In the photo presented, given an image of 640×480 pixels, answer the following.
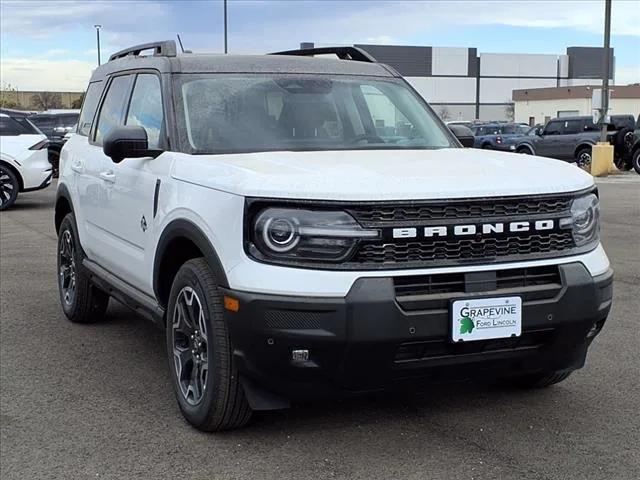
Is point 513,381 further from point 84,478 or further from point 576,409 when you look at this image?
point 84,478

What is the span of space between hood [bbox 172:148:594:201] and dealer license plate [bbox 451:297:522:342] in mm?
463

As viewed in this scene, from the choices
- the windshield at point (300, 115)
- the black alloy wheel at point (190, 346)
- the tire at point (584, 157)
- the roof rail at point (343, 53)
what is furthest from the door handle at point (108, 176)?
the tire at point (584, 157)

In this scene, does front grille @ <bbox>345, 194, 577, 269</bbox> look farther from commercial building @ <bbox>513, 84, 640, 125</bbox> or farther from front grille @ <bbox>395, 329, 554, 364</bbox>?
commercial building @ <bbox>513, 84, 640, 125</bbox>

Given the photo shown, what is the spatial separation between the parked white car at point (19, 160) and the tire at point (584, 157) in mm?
16635

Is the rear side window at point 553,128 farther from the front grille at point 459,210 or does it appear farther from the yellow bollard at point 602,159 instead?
the front grille at point 459,210

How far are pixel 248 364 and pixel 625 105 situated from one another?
68466 millimetres

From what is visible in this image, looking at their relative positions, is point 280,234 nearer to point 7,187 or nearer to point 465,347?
point 465,347

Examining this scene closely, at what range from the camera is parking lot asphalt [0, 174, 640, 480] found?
12.1ft

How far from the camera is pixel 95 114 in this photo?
20.2ft

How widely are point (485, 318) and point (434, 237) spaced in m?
0.41

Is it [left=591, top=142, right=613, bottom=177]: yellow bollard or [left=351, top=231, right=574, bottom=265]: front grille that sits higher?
[left=351, top=231, right=574, bottom=265]: front grille

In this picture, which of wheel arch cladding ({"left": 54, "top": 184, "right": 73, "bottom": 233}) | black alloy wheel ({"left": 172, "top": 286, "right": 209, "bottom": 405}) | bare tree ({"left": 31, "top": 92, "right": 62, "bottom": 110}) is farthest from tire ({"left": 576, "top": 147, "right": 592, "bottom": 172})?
bare tree ({"left": 31, "top": 92, "right": 62, "bottom": 110})

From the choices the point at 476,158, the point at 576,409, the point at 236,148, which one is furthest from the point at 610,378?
the point at 236,148

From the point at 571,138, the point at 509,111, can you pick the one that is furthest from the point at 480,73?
the point at 571,138
